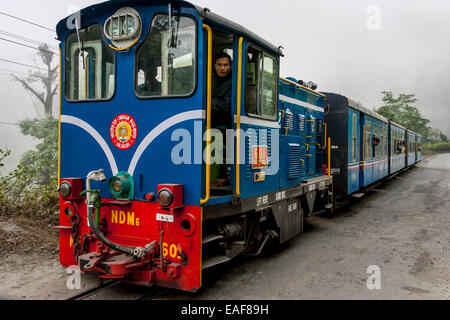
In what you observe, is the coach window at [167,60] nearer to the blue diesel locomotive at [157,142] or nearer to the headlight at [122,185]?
the blue diesel locomotive at [157,142]

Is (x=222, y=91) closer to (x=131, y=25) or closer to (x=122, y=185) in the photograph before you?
(x=131, y=25)

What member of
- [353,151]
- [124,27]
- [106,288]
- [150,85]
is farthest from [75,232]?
[353,151]

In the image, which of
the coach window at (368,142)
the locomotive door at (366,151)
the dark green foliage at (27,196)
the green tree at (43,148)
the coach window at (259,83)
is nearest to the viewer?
the coach window at (259,83)

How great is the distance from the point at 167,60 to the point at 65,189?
6.68 ft

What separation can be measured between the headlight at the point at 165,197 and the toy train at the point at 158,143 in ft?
0.04

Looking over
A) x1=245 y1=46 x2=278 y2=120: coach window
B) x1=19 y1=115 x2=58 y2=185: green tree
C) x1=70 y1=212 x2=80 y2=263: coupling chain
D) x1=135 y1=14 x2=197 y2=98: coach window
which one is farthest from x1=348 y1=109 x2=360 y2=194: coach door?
x1=19 y1=115 x2=58 y2=185: green tree

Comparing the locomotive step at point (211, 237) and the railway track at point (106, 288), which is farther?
the railway track at point (106, 288)

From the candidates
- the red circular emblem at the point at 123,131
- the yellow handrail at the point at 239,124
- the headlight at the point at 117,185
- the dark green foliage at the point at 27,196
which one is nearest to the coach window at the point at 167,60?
the red circular emblem at the point at 123,131

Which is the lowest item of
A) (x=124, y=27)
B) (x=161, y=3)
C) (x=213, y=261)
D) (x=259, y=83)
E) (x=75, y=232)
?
(x=213, y=261)

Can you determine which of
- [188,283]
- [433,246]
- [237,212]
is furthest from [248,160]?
[433,246]

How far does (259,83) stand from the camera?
15.9ft

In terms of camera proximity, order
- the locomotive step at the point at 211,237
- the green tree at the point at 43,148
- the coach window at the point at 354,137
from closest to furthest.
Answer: the locomotive step at the point at 211,237 → the coach window at the point at 354,137 → the green tree at the point at 43,148

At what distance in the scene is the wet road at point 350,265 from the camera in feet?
15.1

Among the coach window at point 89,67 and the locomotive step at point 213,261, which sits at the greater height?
the coach window at point 89,67
